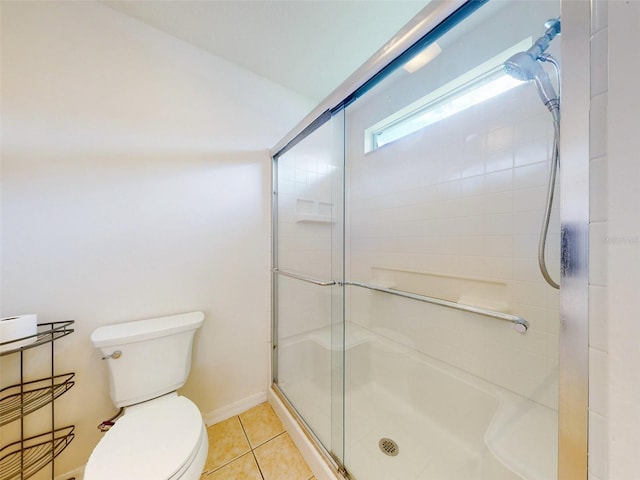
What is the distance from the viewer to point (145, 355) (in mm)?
1082

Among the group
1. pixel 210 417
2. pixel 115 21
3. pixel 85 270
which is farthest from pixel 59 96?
pixel 210 417

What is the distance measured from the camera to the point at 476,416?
111cm

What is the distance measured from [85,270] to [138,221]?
0.31 meters

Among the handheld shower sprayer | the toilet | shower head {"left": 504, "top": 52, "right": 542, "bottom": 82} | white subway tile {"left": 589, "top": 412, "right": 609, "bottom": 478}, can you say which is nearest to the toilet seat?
the toilet

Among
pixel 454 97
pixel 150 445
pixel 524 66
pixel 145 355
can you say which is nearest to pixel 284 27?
pixel 454 97

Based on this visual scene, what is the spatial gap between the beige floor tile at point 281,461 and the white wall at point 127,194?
36 cm

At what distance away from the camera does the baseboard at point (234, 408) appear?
1.41m

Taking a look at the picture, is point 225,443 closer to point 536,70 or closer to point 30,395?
point 30,395

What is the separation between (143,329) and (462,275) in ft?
5.24

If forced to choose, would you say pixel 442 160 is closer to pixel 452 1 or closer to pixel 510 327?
pixel 452 1

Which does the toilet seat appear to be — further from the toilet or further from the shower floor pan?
the shower floor pan

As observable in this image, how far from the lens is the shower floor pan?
34.2 inches

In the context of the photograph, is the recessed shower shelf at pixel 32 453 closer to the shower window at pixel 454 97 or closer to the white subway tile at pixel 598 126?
the white subway tile at pixel 598 126

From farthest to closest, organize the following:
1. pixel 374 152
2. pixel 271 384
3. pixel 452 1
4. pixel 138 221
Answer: pixel 374 152 → pixel 271 384 → pixel 138 221 → pixel 452 1
